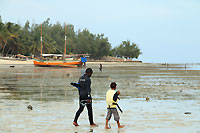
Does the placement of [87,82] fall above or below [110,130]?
above

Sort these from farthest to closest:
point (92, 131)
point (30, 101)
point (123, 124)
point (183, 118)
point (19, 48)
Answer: point (19, 48) → point (30, 101) → point (183, 118) → point (123, 124) → point (92, 131)

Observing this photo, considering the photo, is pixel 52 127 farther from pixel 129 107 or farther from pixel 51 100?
pixel 51 100

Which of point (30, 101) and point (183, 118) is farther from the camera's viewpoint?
point (30, 101)

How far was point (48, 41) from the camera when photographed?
14675cm

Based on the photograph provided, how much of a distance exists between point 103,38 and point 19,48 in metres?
63.8

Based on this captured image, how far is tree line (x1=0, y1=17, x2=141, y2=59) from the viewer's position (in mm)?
117494

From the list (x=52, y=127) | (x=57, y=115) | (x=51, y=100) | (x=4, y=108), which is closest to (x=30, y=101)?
(x=51, y=100)

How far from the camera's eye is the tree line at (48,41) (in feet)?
385

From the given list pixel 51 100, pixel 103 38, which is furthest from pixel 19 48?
pixel 51 100

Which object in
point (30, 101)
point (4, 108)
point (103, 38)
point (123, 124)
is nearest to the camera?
point (123, 124)

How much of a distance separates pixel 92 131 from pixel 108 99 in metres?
0.95

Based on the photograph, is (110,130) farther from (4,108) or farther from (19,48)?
(19,48)

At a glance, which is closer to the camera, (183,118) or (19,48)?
(183,118)

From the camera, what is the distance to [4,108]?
1434 centimetres
